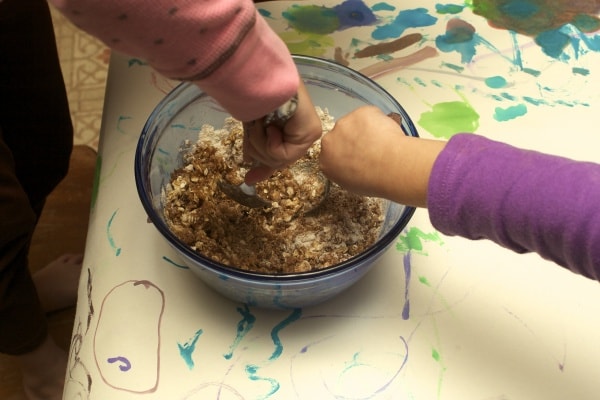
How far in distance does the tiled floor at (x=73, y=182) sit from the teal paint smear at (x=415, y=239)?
68 centimetres

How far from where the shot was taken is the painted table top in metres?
0.54

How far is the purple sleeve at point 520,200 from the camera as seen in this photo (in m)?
0.43

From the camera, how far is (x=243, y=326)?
577 mm

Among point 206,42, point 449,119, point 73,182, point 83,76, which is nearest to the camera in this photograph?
point 206,42

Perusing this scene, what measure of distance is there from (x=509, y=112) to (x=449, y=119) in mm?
76

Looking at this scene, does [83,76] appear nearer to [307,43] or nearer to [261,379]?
[307,43]

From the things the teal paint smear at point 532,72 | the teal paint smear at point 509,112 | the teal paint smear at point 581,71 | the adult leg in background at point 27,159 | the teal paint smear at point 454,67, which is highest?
the teal paint smear at point 581,71

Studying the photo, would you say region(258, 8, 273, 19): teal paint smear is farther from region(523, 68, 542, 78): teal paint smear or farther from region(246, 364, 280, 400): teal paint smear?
region(246, 364, 280, 400): teal paint smear

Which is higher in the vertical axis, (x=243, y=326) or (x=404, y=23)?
(x=404, y=23)

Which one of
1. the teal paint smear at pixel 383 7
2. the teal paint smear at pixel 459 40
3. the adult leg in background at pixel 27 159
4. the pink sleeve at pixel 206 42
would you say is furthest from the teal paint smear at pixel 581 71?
the adult leg in background at pixel 27 159

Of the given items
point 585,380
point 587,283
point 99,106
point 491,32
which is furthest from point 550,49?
point 99,106

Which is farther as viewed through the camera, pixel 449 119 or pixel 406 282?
pixel 449 119

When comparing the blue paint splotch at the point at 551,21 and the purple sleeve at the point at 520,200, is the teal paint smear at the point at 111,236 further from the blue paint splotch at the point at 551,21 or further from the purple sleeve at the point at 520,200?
the blue paint splotch at the point at 551,21

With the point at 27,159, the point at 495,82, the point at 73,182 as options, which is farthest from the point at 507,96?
the point at 73,182
